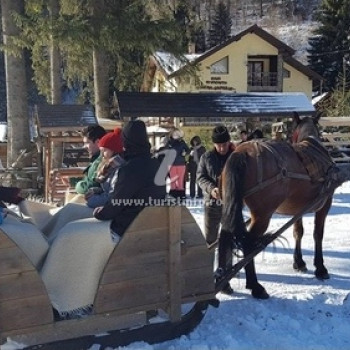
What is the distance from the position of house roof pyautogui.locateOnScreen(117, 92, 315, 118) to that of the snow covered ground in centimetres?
595

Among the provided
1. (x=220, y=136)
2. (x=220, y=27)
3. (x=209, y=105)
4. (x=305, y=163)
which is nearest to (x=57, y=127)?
(x=209, y=105)

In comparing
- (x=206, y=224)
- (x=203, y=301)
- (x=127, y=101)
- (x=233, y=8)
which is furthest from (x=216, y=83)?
(x=233, y=8)

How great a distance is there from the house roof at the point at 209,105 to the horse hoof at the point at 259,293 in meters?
6.69

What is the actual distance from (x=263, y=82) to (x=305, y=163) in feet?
95.6

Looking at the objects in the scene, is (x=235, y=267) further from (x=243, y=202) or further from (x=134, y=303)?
(x=134, y=303)

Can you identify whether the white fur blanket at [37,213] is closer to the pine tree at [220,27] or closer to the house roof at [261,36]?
the house roof at [261,36]

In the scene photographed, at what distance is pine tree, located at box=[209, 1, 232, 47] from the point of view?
5201 cm

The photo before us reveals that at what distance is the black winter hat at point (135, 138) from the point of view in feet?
11.9

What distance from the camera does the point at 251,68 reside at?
110ft

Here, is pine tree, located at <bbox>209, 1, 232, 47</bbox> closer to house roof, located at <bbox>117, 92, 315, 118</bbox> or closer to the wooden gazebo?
house roof, located at <bbox>117, 92, 315, 118</bbox>

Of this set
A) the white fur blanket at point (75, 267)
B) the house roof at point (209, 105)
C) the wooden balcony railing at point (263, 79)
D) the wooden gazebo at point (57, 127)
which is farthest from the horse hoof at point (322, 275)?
the wooden balcony railing at point (263, 79)

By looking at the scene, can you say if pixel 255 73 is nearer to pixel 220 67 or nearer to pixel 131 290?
pixel 220 67

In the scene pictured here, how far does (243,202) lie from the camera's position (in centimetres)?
490

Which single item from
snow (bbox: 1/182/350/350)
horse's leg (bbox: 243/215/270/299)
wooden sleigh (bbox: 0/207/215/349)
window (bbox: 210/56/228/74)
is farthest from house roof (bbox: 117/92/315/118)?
window (bbox: 210/56/228/74)
